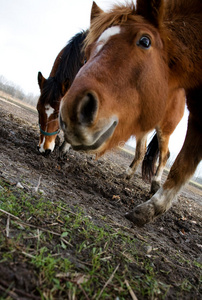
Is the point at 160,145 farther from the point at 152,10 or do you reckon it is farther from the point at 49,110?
the point at 152,10

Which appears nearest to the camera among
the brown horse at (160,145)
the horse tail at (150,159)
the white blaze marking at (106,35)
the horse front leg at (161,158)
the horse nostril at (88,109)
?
the horse nostril at (88,109)

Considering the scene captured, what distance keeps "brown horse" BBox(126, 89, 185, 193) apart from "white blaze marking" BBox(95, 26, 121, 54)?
5.41 ft

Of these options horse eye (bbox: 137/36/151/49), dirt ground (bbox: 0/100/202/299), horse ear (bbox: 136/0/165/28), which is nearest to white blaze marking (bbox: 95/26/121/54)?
horse eye (bbox: 137/36/151/49)

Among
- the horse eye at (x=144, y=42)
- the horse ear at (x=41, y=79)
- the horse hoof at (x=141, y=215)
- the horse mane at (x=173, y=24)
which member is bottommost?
the horse hoof at (x=141, y=215)

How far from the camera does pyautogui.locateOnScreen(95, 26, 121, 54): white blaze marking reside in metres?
2.03

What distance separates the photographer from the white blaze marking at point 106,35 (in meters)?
2.03

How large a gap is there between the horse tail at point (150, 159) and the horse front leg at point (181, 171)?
2144 millimetres

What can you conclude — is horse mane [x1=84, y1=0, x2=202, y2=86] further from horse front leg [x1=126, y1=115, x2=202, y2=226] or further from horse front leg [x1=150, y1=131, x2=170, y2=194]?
horse front leg [x1=150, y1=131, x2=170, y2=194]

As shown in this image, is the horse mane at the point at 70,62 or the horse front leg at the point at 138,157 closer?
the horse mane at the point at 70,62

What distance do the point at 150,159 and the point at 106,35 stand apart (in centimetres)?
383

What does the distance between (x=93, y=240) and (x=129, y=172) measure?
380cm

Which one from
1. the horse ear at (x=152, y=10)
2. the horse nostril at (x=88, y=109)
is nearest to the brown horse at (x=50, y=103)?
the horse ear at (x=152, y=10)

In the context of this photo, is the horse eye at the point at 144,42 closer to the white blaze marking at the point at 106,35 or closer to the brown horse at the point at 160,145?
the white blaze marking at the point at 106,35

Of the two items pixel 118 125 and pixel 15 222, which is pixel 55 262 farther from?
pixel 118 125
